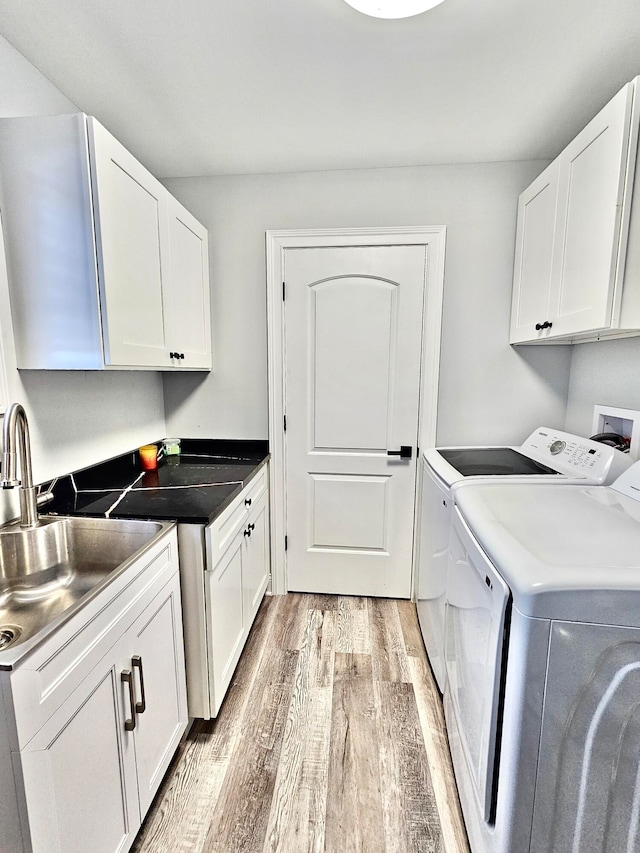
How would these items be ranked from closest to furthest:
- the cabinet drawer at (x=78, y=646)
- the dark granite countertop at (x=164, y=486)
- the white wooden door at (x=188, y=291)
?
the cabinet drawer at (x=78, y=646)
the dark granite countertop at (x=164, y=486)
the white wooden door at (x=188, y=291)

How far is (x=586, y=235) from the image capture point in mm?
1496

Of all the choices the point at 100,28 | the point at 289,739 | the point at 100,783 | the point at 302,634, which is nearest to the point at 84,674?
the point at 100,783

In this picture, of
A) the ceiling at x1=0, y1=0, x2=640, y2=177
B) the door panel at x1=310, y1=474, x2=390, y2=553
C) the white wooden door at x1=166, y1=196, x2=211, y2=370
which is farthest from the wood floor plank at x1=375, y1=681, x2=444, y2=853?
the ceiling at x1=0, y1=0, x2=640, y2=177

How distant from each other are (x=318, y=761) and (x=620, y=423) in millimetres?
1841

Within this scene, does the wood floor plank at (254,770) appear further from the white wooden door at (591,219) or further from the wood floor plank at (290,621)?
the white wooden door at (591,219)

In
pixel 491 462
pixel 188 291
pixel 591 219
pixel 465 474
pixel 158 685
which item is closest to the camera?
pixel 158 685

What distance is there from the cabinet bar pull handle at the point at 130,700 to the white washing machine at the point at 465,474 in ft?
3.73

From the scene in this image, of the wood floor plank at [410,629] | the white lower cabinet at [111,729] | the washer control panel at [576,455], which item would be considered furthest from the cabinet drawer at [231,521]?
the washer control panel at [576,455]

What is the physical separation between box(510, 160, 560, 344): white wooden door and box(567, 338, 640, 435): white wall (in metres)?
0.33

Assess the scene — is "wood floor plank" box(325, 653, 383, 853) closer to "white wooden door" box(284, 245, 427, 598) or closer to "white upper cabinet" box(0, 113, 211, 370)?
"white wooden door" box(284, 245, 427, 598)

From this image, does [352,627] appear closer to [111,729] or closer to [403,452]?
[403,452]

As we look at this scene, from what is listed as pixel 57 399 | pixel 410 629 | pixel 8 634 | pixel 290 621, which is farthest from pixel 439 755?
pixel 57 399

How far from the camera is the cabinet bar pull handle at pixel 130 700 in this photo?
1051 mm

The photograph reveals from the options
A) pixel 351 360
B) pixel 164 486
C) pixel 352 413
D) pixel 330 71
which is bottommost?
pixel 164 486
